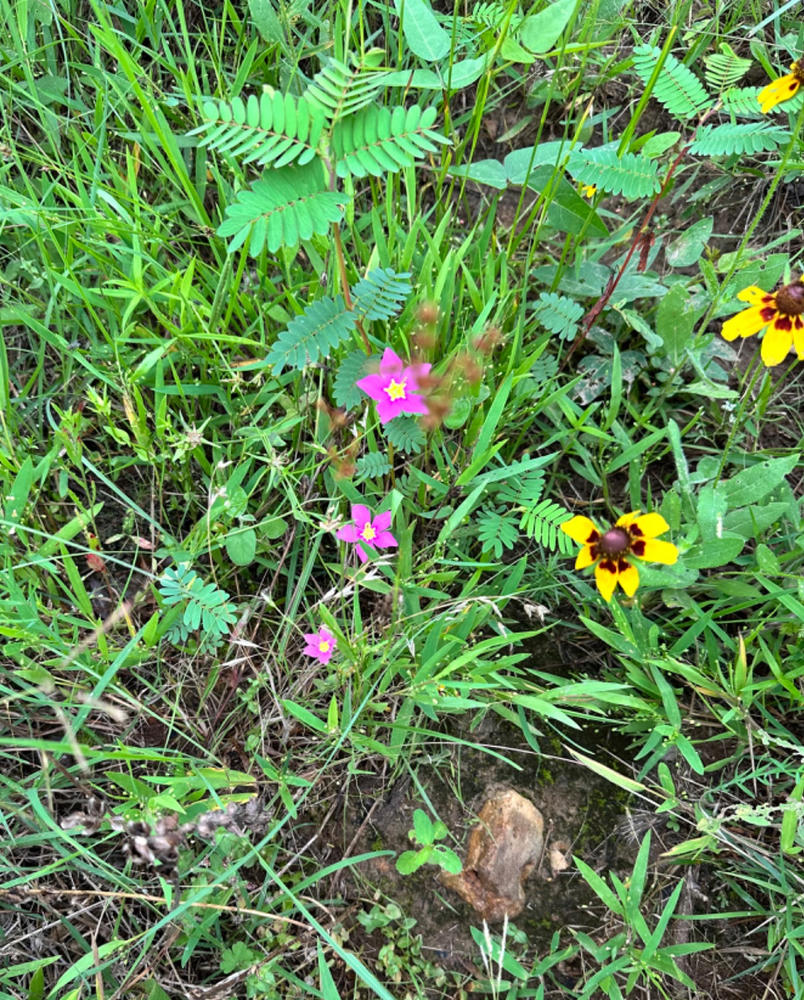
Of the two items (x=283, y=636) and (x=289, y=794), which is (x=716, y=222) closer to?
(x=283, y=636)

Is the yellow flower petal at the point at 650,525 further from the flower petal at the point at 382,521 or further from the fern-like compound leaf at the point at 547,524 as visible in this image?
the flower petal at the point at 382,521

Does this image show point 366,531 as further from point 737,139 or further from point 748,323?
point 737,139

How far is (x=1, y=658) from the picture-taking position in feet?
5.33

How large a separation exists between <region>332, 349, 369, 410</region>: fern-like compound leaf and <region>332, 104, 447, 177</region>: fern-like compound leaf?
0.40 meters

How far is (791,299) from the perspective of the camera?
4.98ft

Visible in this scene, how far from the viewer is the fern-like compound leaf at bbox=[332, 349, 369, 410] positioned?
61.9 inches

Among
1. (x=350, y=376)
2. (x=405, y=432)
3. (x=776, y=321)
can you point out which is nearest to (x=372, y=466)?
(x=405, y=432)

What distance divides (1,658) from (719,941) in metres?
1.69

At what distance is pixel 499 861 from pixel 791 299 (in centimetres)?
132

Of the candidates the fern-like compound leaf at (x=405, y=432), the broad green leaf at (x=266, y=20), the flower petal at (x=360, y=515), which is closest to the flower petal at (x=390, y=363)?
the fern-like compound leaf at (x=405, y=432)

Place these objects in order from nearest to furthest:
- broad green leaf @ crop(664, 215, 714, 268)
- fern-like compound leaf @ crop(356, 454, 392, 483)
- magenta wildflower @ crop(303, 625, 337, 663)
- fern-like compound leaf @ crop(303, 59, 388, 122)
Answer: fern-like compound leaf @ crop(303, 59, 388, 122)
magenta wildflower @ crop(303, 625, 337, 663)
fern-like compound leaf @ crop(356, 454, 392, 483)
broad green leaf @ crop(664, 215, 714, 268)

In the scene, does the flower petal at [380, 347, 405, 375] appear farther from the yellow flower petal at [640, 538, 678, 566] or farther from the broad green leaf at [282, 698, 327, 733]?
the broad green leaf at [282, 698, 327, 733]

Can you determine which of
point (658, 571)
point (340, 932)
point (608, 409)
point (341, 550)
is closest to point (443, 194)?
point (608, 409)

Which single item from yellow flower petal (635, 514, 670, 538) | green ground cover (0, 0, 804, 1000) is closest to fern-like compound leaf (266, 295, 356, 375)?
green ground cover (0, 0, 804, 1000)
